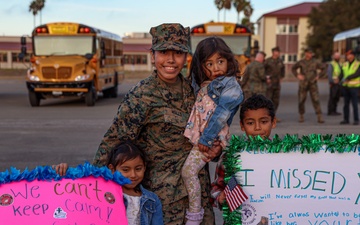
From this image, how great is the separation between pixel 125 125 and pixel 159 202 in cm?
49

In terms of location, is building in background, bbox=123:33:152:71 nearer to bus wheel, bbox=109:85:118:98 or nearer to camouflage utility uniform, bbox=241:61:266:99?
bus wheel, bbox=109:85:118:98

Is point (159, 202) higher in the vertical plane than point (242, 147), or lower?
lower

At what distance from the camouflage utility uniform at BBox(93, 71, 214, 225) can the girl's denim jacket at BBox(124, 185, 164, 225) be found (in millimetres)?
54

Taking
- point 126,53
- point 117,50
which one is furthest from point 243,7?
point 117,50

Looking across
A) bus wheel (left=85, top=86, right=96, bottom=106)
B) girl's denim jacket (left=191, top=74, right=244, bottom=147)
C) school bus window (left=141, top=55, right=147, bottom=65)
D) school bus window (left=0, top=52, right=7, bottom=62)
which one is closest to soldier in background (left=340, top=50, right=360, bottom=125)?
bus wheel (left=85, top=86, right=96, bottom=106)

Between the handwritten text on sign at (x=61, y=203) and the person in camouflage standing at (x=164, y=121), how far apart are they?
292 mm

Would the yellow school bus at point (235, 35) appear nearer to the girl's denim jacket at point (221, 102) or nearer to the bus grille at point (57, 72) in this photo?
the bus grille at point (57, 72)

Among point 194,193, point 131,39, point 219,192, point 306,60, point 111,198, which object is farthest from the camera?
point 131,39

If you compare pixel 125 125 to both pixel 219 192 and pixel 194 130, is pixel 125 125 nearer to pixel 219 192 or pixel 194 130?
pixel 194 130

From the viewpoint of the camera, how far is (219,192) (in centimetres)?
314

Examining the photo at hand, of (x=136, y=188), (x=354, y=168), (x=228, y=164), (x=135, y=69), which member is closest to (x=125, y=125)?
(x=136, y=188)

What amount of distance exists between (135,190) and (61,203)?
1.71ft

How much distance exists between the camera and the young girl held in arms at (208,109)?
9.39 feet

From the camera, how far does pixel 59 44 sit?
18312 mm
